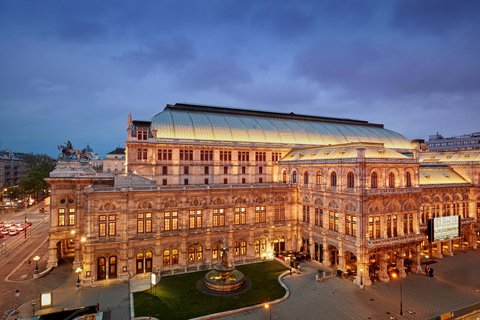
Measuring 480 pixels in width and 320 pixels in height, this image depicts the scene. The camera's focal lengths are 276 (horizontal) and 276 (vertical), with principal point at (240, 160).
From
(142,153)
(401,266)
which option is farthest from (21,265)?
(401,266)

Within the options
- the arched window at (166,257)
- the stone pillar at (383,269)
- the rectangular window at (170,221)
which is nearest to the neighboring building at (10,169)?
the rectangular window at (170,221)

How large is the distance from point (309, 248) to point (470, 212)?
133ft

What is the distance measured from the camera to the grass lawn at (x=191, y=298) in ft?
119

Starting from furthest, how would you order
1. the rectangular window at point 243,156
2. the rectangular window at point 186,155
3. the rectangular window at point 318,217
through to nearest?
the rectangular window at point 243,156, the rectangular window at point 186,155, the rectangular window at point 318,217

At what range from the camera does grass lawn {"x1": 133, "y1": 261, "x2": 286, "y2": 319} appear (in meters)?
36.3

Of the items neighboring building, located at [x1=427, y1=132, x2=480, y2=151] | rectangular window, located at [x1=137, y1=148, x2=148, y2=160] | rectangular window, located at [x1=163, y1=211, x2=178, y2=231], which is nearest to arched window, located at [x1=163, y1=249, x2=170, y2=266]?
rectangular window, located at [x1=163, y1=211, x2=178, y2=231]

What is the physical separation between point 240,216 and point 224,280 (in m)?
15.6

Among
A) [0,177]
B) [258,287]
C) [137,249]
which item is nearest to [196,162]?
[137,249]

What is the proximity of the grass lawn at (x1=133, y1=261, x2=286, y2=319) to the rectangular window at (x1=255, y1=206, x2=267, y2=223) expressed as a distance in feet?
40.3

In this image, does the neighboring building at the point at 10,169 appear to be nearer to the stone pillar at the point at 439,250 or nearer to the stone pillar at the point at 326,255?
the stone pillar at the point at 326,255

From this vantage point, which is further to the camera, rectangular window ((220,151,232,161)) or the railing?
rectangular window ((220,151,232,161))

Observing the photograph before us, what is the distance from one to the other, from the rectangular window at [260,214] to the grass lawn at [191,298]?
12.3 meters

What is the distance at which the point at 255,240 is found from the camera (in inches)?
2279

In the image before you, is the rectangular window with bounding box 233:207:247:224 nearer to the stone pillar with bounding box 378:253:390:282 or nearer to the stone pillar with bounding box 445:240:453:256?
the stone pillar with bounding box 378:253:390:282
